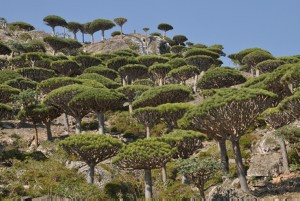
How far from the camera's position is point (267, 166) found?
83.5ft

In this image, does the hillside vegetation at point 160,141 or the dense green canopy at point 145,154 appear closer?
the hillside vegetation at point 160,141

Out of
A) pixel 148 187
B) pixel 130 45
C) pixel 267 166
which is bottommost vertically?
pixel 148 187

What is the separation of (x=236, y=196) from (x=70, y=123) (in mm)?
28863

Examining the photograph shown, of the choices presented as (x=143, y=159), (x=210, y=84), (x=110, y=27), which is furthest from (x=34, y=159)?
(x=110, y=27)

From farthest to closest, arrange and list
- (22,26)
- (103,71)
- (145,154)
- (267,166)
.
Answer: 1. (22,26)
2. (103,71)
3. (267,166)
4. (145,154)

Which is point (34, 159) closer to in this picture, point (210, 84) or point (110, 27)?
point (210, 84)

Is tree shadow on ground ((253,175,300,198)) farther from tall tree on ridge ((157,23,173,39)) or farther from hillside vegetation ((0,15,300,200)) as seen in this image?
tall tree on ridge ((157,23,173,39))

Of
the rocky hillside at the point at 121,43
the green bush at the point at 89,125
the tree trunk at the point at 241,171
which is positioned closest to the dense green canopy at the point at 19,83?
the green bush at the point at 89,125

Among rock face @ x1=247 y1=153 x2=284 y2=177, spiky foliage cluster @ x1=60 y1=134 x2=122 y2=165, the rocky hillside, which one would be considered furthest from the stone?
the rocky hillside

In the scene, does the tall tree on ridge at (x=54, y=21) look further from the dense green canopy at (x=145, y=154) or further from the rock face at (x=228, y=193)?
the rock face at (x=228, y=193)

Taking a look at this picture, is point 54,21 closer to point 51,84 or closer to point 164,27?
point 164,27

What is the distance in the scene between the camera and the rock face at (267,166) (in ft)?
82.0

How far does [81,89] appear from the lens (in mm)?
37094

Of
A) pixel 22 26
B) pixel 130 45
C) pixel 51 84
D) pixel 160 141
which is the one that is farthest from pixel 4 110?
pixel 22 26
